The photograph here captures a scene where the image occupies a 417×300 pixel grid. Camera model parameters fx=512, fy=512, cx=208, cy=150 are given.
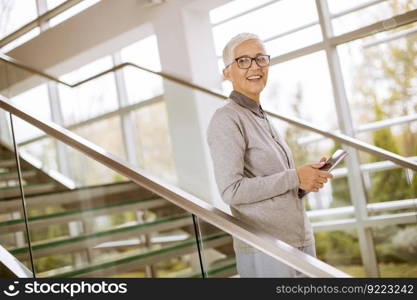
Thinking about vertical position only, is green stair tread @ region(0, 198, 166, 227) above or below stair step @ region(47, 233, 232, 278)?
above

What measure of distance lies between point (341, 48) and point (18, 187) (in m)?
2.75

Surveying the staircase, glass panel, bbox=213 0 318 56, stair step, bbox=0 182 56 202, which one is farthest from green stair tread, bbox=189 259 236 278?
glass panel, bbox=213 0 318 56

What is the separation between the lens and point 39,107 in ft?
15.4

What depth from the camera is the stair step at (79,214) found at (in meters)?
2.69

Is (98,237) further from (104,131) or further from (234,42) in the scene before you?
(234,42)

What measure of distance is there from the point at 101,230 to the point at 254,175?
208 centimetres

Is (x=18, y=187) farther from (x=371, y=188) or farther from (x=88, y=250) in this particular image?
(x=371, y=188)

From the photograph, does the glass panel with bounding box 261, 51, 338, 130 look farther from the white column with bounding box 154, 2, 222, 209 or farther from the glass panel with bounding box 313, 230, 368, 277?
the glass panel with bounding box 313, 230, 368, 277

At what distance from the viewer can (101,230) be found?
11.6 ft

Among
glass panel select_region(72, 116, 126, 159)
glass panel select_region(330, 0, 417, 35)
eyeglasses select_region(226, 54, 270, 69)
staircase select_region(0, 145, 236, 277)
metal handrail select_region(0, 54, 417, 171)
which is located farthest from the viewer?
glass panel select_region(72, 116, 126, 159)

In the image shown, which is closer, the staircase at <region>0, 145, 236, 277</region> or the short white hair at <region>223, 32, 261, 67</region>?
the short white hair at <region>223, 32, 261, 67</region>

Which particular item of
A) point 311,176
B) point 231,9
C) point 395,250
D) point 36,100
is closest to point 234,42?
point 311,176

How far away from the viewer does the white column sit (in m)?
4.37

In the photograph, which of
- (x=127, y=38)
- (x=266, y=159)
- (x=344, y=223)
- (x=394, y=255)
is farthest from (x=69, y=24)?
(x=266, y=159)
